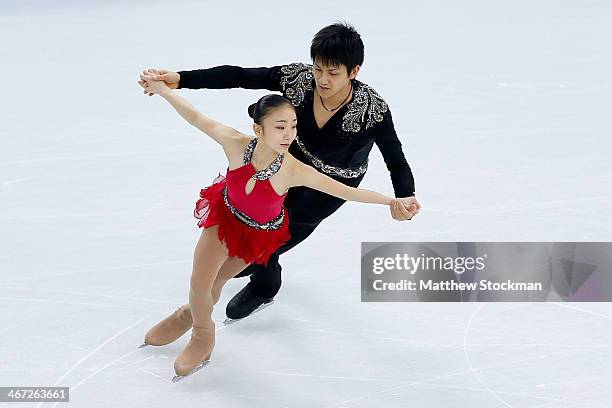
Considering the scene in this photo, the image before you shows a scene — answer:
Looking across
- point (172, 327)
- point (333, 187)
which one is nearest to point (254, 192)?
point (333, 187)

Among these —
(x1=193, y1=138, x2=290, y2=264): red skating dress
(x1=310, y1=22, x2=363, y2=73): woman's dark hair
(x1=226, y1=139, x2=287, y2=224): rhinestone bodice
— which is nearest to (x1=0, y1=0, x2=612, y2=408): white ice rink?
(x1=193, y1=138, x2=290, y2=264): red skating dress

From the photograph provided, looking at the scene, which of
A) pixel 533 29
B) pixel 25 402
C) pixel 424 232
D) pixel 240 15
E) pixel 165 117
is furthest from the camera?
pixel 240 15

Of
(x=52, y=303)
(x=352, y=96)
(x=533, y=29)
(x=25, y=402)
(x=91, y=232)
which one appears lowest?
(x=25, y=402)

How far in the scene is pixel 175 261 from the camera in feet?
14.0

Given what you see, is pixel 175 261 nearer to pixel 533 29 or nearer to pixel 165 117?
pixel 165 117

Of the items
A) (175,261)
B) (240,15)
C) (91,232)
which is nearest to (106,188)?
(91,232)

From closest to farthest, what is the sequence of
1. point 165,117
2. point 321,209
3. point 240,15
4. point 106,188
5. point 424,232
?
point 321,209
point 424,232
point 106,188
point 165,117
point 240,15

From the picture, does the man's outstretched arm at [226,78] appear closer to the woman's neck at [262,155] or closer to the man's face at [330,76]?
the man's face at [330,76]

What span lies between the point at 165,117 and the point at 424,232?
2.16m

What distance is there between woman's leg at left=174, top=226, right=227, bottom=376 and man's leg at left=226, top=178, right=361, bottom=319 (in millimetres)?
367

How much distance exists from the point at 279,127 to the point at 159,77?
0.60 metres

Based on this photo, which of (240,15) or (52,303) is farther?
(240,15)

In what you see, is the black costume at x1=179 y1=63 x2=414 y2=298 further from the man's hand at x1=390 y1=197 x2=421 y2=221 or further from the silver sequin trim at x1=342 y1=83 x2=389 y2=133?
the man's hand at x1=390 y1=197 x2=421 y2=221

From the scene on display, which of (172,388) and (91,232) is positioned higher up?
(91,232)
